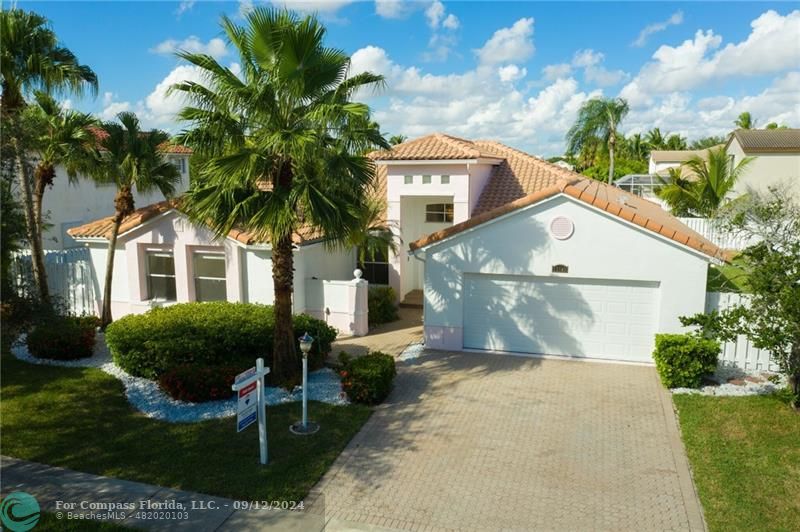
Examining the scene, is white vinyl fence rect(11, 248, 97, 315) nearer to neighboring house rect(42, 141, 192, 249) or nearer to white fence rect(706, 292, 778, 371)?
neighboring house rect(42, 141, 192, 249)

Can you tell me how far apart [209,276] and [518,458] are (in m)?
11.2

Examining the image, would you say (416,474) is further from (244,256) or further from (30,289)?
(244,256)

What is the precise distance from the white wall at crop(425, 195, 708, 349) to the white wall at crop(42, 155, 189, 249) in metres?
16.1

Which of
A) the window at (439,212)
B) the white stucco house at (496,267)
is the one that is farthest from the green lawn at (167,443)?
the window at (439,212)

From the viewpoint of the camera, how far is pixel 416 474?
360 inches

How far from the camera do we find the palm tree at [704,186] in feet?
85.3

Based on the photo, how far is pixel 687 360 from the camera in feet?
40.7

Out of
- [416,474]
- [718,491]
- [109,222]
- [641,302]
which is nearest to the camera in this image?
[718,491]

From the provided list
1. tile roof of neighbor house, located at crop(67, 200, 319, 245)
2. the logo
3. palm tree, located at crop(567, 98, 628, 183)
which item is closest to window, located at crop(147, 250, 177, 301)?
tile roof of neighbor house, located at crop(67, 200, 319, 245)

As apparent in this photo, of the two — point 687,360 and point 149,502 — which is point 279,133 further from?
point 687,360

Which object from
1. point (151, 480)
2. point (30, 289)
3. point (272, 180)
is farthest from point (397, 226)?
point (151, 480)

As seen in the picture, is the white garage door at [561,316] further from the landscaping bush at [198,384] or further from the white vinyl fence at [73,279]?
the white vinyl fence at [73,279]

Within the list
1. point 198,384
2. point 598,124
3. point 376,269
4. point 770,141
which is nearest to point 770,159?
point 770,141

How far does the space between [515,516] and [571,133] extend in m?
36.5
